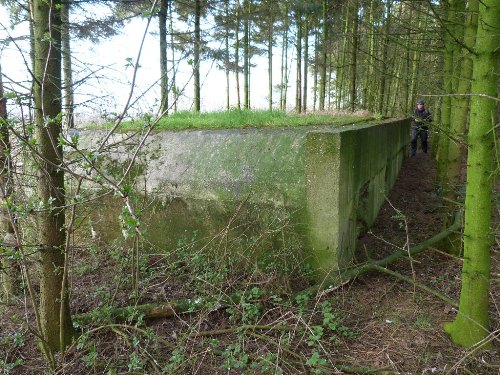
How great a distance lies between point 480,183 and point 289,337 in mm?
1751

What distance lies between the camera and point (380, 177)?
232 inches

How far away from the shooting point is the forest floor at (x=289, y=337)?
104 inches

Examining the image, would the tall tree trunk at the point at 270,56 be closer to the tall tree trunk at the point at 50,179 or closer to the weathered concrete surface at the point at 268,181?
the weathered concrete surface at the point at 268,181

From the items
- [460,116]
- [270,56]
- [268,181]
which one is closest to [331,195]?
[268,181]

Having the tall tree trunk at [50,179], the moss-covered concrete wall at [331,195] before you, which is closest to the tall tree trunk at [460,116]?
the moss-covered concrete wall at [331,195]

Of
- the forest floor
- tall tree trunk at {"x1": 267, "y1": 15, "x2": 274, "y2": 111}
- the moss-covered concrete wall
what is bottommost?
the forest floor

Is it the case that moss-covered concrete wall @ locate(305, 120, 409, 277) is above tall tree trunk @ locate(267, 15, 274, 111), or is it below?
below

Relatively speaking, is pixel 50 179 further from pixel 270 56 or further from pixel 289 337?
pixel 270 56

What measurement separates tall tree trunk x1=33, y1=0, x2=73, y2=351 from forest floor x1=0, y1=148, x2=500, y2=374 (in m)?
0.25

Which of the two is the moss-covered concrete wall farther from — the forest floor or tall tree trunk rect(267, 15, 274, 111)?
tall tree trunk rect(267, 15, 274, 111)

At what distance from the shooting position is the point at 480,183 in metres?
2.61

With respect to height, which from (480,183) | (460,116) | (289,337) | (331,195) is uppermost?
(460,116)

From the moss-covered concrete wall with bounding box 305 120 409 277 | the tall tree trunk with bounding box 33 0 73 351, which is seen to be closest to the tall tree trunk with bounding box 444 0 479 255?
the moss-covered concrete wall with bounding box 305 120 409 277

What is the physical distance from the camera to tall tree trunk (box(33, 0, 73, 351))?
262 centimetres
